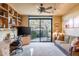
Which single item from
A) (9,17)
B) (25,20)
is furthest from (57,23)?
(9,17)

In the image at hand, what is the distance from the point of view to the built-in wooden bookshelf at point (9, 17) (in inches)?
87.3

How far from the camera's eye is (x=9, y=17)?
256cm

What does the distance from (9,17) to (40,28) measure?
0.79 m

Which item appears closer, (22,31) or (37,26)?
(37,26)

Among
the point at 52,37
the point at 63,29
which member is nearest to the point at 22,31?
the point at 52,37

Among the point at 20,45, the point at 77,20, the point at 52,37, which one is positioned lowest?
the point at 20,45

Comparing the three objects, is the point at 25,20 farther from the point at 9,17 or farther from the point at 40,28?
the point at 9,17

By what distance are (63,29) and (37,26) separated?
0.47 metres

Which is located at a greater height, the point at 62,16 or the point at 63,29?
the point at 62,16

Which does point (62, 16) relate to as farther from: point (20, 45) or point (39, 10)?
point (20, 45)

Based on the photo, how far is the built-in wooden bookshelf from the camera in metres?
2.22

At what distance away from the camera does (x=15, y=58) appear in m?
1.00

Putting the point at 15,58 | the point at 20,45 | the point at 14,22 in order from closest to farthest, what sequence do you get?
1. the point at 15,58
2. the point at 20,45
3. the point at 14,22

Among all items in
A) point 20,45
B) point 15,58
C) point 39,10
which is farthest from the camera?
point 20,45
